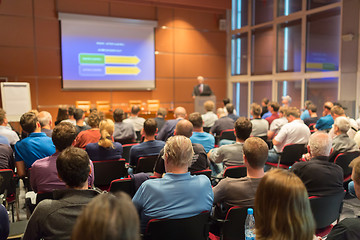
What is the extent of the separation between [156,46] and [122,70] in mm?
1553

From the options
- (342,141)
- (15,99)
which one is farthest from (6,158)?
(15,99)

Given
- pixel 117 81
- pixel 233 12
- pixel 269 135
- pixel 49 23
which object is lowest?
pixel 269 135

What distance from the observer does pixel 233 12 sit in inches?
468

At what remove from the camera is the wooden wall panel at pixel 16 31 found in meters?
8.57

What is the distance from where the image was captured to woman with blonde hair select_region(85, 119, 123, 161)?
3551 millimetres

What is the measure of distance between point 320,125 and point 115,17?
7.72m

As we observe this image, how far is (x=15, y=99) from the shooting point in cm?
820

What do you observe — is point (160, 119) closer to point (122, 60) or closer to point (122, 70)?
point (122, 70)

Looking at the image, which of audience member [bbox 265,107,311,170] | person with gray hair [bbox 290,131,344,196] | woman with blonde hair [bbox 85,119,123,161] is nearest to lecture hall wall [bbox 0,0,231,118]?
woman with blonde hair [bbox 85,119,123,161]

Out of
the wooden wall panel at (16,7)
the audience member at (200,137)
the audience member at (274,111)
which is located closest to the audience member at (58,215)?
the audience member at (200,137)

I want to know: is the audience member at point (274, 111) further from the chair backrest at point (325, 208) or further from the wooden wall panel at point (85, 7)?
the wooden wall panel at point (85, 7)

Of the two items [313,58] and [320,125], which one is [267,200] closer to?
[320,125]

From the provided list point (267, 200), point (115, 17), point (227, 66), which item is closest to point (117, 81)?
point (115, 17)

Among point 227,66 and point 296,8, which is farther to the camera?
point 227,66
